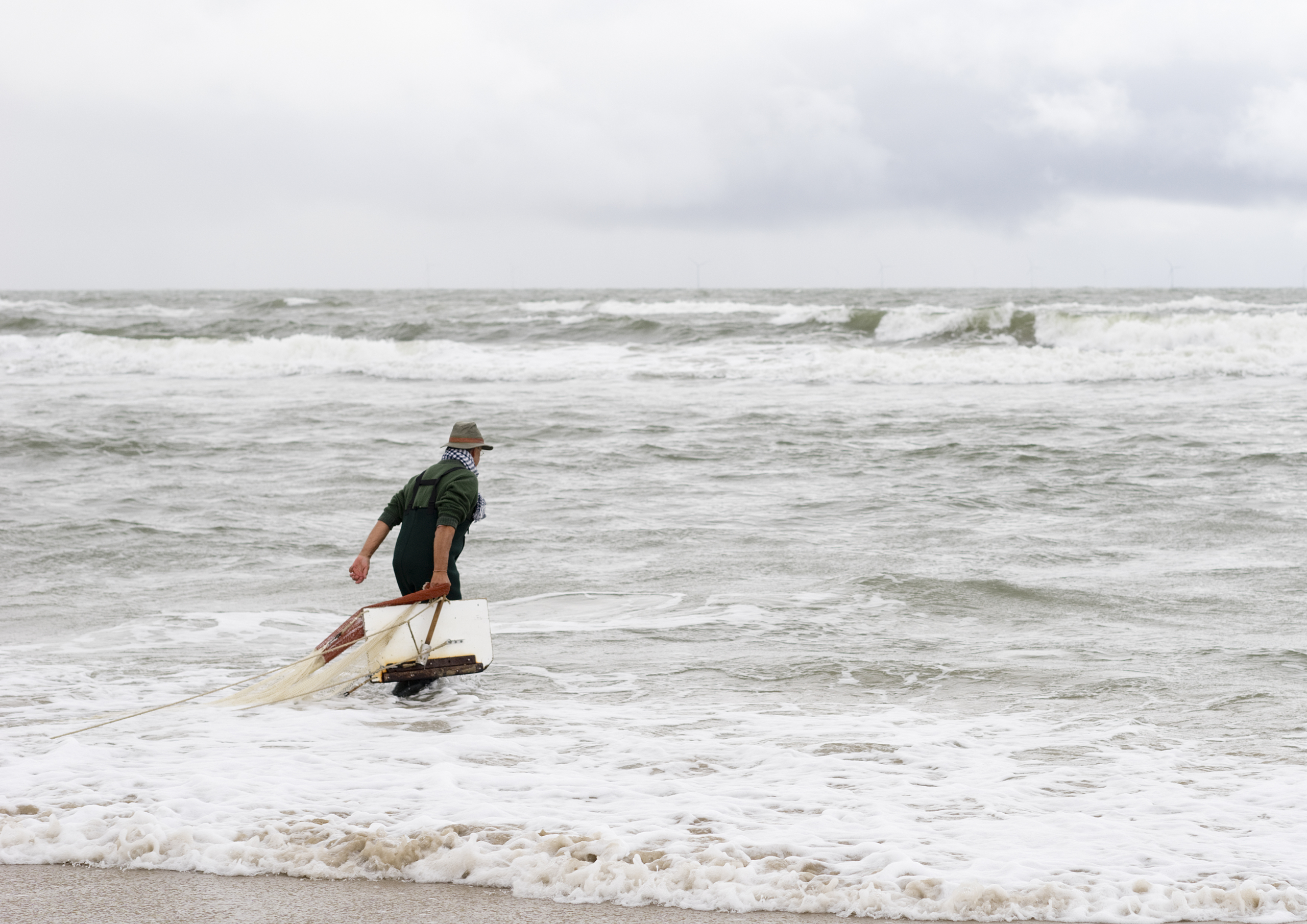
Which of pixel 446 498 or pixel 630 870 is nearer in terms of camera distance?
pixel 630 870

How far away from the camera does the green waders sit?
6.14 metres

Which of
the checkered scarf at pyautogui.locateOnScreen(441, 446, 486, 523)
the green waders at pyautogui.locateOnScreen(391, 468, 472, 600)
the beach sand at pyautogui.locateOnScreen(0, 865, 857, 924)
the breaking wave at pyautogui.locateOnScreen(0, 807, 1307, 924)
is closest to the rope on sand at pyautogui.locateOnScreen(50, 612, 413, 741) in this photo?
the green waders at pyautogui.locateOnScreen(391, 468, 472, 600)

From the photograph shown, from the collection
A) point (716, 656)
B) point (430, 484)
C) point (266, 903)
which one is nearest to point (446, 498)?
point (430, 484)

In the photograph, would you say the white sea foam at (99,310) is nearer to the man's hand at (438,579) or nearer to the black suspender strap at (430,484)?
the black suspender strap at (430,484)

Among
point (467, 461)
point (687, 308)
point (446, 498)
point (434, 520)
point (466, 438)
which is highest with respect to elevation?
point (687, 308)

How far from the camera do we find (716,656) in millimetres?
7156

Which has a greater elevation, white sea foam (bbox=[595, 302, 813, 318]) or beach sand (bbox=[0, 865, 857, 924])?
white sea foam (bbox=[595, 302, 813, 318])

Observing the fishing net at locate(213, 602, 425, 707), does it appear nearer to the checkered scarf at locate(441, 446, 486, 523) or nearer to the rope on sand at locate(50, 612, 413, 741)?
the rope on sand at locate(50, 612, 413, 741)

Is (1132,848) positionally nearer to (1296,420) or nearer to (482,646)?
(482,646)

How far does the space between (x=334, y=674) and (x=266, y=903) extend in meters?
2.33

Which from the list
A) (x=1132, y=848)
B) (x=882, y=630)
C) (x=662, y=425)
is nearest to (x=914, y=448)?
(x=662, y=425)

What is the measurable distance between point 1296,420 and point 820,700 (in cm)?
1476

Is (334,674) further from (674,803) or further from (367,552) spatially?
(674,803)

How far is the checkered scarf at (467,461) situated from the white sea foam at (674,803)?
103 centimetres
